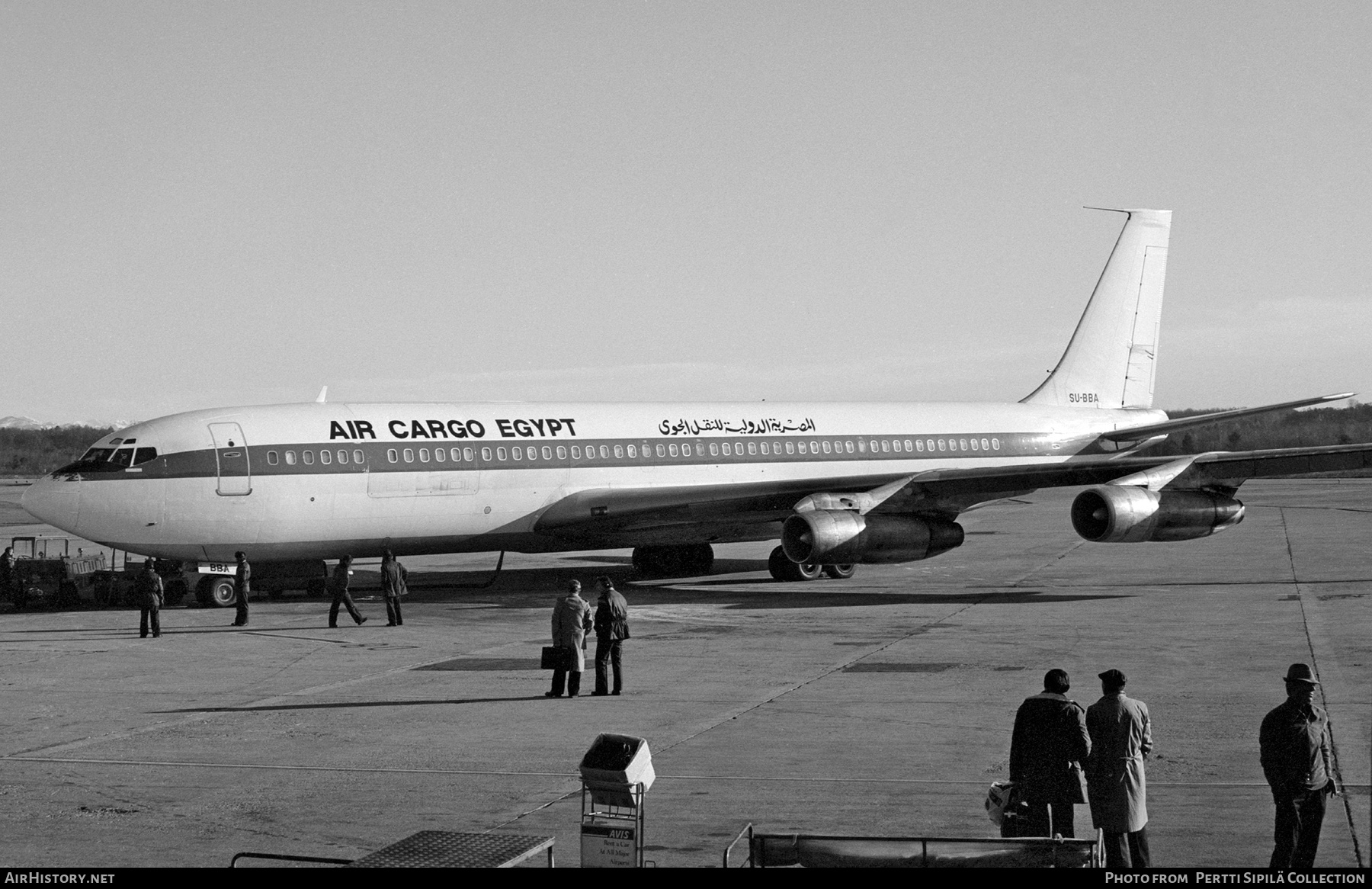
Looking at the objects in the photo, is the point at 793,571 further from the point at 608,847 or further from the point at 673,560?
the point at 608,847

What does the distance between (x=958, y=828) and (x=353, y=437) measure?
20.8 metres

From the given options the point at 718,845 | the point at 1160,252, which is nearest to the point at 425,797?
the point at 718,845

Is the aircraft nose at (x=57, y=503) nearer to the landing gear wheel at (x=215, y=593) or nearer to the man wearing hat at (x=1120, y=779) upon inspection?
the landing gear wheel at (x=215, y=593)

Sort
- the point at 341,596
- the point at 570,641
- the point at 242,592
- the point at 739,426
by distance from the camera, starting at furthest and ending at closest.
Answer: the point at 739,426
the point at 242,592
the point at 341,596
the point at 570,641

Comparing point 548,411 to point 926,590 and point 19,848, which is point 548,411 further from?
point 19,848

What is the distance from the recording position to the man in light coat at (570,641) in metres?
18.7

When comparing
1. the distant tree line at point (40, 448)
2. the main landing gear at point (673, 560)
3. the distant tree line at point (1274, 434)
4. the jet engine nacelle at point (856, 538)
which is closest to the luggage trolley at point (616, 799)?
the jet engine nacelle at point (856, 538)

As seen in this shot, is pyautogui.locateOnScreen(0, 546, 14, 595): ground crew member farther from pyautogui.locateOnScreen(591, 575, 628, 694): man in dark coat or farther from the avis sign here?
the avis sign

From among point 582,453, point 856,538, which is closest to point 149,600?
point 582,453

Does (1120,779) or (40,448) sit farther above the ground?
(40,448)

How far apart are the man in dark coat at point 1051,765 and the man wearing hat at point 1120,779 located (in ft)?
0.41

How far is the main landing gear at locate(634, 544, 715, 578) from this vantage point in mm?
35781

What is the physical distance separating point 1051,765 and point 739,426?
86.0ft

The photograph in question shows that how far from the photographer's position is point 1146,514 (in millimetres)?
28828
